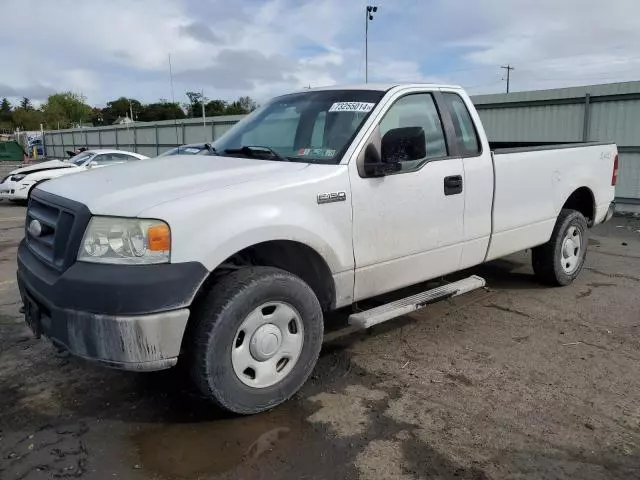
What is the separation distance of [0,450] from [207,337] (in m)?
1.26

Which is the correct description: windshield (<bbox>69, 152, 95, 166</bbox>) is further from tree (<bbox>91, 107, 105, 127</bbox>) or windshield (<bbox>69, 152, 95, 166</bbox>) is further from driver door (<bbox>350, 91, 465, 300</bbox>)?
tree (<bbox>91, 107, 105, 127</bbox>)

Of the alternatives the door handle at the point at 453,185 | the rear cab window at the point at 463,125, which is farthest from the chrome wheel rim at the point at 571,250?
the door handle at the point at 453,185

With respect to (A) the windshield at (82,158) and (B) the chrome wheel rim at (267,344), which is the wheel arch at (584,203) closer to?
(B) the chrome wheel rim at (267,344)

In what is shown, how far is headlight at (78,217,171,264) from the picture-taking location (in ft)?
9.25

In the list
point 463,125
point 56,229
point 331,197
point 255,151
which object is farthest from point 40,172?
point 331,197

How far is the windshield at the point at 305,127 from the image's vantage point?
12.5 feet

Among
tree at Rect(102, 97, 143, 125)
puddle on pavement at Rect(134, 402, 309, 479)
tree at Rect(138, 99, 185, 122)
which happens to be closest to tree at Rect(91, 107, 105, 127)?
tree at Rect(102, 97, 143, 125)

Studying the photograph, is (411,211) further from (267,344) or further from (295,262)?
(267,344)

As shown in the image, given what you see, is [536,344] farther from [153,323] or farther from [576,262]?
[153,323]

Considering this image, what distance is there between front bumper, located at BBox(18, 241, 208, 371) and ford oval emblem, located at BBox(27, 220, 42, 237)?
1.79 ft

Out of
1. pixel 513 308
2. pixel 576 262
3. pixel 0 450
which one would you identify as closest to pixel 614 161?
pixel 576 262

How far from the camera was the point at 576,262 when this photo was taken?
6031 millimetres

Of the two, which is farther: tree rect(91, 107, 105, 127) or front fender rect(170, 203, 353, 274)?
tree rect(91, 107, 105, 127)

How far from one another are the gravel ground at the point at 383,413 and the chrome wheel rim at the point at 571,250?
3.22 ft
